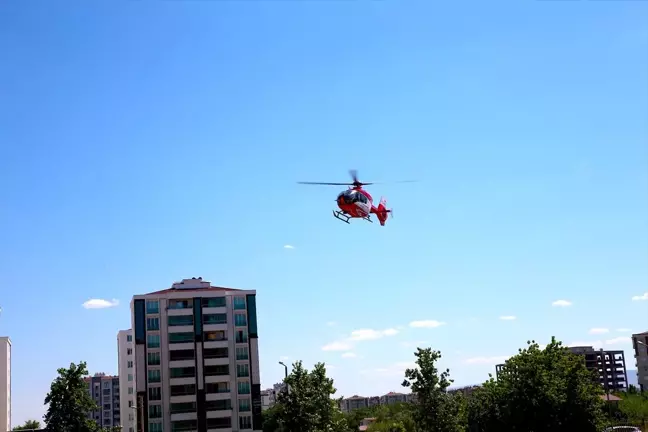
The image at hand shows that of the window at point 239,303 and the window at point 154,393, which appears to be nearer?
the window at point 154,393

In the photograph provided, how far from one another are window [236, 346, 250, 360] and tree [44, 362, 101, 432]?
52334 mm

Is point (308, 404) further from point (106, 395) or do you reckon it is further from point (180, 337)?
point (106, 395)

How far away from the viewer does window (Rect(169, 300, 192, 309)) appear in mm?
97688

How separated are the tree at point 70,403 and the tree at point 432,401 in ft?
64.1

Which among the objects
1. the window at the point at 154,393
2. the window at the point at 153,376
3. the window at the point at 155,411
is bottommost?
the window at the point at 155,411

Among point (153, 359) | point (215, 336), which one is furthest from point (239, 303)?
point (153, 359)

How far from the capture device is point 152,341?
9638 centimetres

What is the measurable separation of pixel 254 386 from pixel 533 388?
50.2 m

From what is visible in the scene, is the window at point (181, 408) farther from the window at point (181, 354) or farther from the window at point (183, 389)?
the window at point (181, 354)

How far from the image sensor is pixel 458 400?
47531 millimetres

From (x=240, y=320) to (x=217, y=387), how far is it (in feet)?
30.3

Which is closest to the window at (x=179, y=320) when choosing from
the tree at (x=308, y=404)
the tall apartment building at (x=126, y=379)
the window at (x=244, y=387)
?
the window at (x=244, y=387)

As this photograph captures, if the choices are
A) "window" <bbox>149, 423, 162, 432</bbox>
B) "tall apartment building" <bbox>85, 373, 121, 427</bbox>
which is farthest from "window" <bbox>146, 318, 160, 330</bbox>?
"tall apartment building" <bbox>85, 373, 121, 427</bbox>

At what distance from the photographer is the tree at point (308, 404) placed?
51344 millimetres
